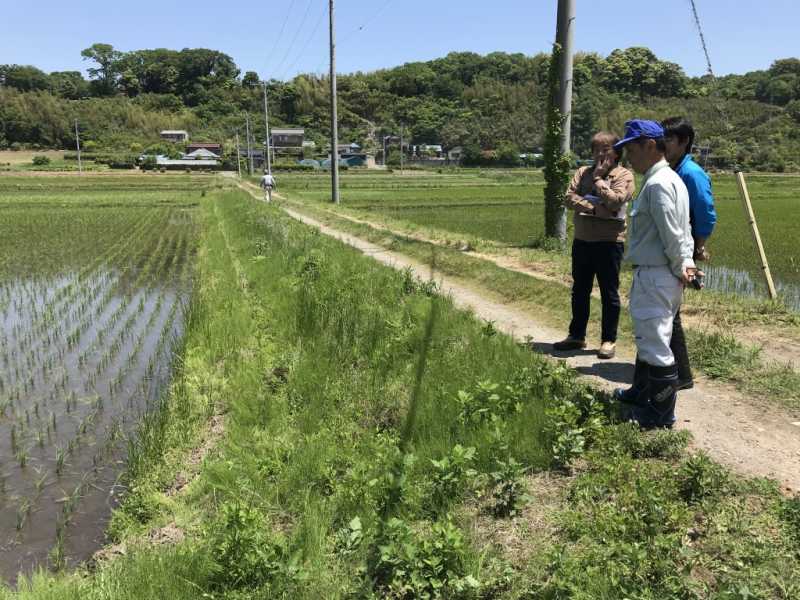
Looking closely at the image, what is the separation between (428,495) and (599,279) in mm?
2634

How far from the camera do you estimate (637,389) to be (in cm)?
373

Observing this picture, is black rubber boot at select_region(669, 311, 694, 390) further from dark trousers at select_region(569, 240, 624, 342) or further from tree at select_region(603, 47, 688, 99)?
tree at select_region(603, 47, 688, 99)

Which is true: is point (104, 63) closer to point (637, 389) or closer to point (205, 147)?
point (205, 147)

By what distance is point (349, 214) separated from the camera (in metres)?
21.0

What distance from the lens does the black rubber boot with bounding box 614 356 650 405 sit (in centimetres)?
362

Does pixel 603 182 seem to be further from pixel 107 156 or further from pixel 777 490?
pixel 107 156

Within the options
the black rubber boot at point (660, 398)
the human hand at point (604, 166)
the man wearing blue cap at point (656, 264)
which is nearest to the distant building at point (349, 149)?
the human hand at point (604, 166)

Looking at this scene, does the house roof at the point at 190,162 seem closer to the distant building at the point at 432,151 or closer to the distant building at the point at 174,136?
the distant building at the point at 174,136

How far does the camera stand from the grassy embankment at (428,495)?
8.49ft

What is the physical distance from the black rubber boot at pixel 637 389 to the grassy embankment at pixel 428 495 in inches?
6.6

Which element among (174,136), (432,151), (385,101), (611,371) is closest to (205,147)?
(174,136)

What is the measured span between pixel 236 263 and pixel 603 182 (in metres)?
8.88

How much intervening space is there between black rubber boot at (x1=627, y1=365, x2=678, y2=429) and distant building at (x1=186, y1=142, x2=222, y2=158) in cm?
9511

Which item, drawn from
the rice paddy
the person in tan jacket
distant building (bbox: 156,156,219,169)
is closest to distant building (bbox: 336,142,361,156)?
distant building (bbox: 156,156,219,169)
